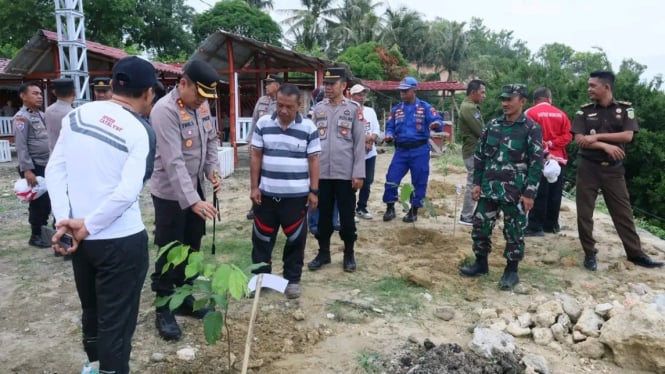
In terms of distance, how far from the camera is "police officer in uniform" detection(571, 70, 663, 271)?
4867 millimetres

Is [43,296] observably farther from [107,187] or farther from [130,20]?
[130,20]

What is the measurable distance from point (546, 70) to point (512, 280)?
14.3 meters

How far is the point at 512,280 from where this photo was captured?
451 cm

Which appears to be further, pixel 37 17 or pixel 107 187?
pixel 37 17

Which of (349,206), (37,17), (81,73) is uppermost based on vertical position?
(37,17)

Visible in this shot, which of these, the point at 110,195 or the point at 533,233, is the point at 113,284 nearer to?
the point at 110,195

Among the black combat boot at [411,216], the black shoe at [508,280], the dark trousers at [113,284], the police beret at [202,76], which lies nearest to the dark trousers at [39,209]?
the police beret at [202,76]


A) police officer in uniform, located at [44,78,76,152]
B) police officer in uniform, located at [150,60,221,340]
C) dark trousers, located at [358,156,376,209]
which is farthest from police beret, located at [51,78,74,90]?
dark trousers, located at [358,156,376,209]

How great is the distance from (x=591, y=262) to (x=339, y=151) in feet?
9.01

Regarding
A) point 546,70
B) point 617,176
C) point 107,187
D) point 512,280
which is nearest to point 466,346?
point 512,280

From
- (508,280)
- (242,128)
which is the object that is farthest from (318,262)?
(242,128)

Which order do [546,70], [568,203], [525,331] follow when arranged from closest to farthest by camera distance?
[525,331] → [568,203] → [546,70]

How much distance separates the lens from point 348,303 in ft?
13.4

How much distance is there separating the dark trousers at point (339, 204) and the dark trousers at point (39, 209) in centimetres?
310
